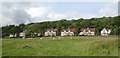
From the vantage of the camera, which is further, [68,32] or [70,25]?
[70,25]

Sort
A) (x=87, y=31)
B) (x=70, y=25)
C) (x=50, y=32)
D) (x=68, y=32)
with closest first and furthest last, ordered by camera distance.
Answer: (x=50, y=32) < (x=87, y=31) < (x=68, y=32) < (x=70, y=25)

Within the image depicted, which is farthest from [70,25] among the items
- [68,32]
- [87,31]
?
[87,31]

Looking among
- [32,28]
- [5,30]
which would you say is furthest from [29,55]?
[32,28]

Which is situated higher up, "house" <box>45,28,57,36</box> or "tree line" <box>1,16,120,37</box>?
"tree line" <box>1,16,120,37</box>

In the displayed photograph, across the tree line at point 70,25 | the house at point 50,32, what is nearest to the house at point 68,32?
the tree line at point 70,25

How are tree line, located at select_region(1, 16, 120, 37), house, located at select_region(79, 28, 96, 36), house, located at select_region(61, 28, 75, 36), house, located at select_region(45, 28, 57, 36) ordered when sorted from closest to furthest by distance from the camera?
1. tree line, located at select_region(1, 16, 120, 37)
2. house, located at select_region(79, 28, 96, 36)
3. house, located at select_region(45, 28, 57, 36)
4. house, located at select_region(61, 28, 75, 36)

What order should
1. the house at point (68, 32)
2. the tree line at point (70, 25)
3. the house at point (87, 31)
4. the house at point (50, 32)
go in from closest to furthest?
the tree line at point (70, 25)
the house at point (87, 31)
the house at point (50, 32)
the house at point (68, 32)

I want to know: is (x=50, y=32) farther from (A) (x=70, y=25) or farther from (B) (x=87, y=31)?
(B) (x=87, y=31)

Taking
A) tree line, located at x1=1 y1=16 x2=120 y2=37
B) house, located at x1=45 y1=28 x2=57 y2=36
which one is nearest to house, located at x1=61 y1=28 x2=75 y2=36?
tree line, located at x1=1 y1=16 x2=120 y2=37

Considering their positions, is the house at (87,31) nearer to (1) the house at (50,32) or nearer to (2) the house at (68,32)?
(2) the house at (68,32)

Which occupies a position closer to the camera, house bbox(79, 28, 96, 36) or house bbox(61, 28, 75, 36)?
house bbox(79, 28, 96, 36)

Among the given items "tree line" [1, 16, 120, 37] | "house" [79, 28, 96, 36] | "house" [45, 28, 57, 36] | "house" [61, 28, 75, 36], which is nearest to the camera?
"tree line" [1, 16, 120, 37]

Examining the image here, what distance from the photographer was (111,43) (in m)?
32.1

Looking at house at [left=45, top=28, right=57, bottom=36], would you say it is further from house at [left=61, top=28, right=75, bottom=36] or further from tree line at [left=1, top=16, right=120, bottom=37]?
house at [left=61, top=28, right=75, bottom=36]
